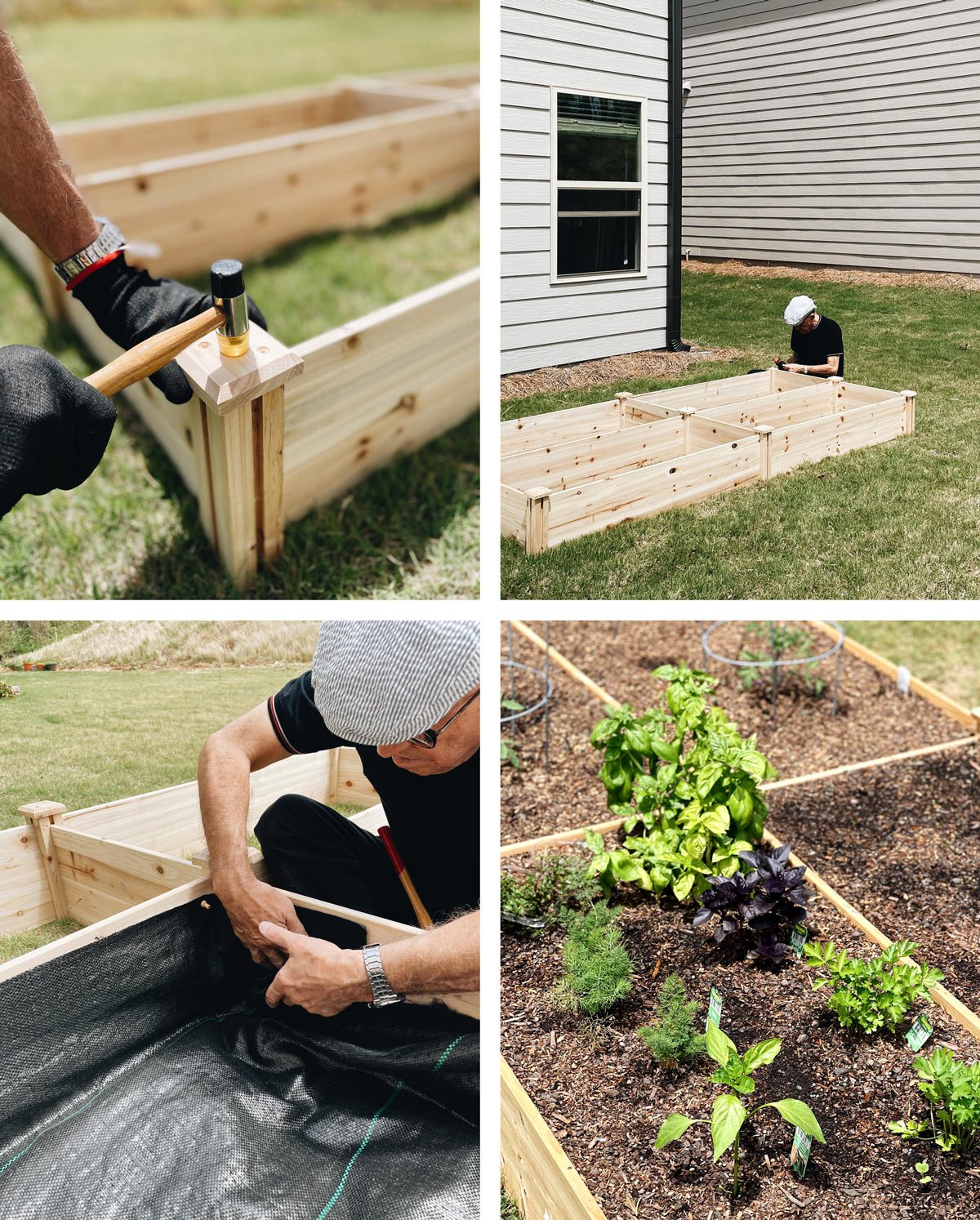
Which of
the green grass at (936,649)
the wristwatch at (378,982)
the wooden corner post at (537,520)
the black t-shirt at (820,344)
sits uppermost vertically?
the black t-shirt at (820,344)

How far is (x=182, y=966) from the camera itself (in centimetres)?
198

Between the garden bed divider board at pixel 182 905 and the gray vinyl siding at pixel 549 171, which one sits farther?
the garden bed divider board at pixel 182 905

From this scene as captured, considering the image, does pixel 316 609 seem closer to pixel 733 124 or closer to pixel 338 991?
pixel 338 991

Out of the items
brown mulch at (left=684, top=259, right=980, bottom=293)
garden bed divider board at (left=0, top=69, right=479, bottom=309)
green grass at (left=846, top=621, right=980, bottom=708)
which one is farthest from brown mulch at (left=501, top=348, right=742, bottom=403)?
green grass at (left=846, top=621, right=980, bottom=708)

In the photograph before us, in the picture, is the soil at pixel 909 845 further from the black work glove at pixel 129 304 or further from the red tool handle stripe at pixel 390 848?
the black work glove at pixel 129 304

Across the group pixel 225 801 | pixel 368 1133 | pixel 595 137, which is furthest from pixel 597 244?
pixel 368 1133

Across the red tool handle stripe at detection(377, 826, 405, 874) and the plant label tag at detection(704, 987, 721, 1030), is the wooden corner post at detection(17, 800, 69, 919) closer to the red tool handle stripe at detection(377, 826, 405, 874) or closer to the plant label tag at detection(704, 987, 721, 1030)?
the red tool handle stripe at detection(377, 826, 405, 874)

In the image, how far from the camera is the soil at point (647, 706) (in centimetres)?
315

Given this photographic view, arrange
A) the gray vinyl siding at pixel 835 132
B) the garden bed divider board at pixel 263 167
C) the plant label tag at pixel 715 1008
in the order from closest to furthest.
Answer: the gray vinyl siding at pixel 835 132 < the plant label tag at pixel 715 1008 < the garden bed divider board at pixel 263 167

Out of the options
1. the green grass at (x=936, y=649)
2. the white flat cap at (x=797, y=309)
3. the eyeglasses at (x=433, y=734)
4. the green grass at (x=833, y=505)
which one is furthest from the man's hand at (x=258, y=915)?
the green grass at (x=936, y=649)

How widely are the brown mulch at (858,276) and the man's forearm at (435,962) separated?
1.42 meters

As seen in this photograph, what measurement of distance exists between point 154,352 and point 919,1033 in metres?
2.19

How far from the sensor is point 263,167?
371 centimetres

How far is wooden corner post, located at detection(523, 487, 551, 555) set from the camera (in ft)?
6.34
